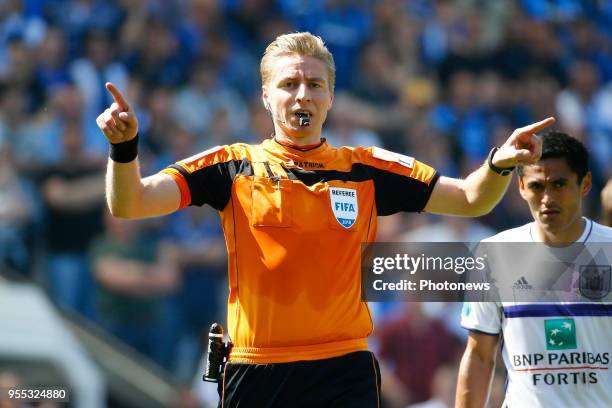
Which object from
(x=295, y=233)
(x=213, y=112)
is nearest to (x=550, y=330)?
(x=295, y=233)

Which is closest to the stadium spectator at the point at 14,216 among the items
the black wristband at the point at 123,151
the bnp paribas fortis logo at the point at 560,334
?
the black wristband at the point at 123,151

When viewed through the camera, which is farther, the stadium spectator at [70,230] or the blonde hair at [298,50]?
the stadium spectator at [70,230]

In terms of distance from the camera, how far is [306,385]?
4.84 metres

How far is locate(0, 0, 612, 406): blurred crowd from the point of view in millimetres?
10922

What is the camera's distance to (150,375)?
10992mm

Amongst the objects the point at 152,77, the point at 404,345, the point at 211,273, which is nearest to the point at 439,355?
the point at 404,345

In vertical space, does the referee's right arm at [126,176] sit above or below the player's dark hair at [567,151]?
below

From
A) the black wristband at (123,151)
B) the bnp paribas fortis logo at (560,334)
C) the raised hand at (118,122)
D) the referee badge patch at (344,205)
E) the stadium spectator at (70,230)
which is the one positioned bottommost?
the bnp paribas fortis logo at (560,334)

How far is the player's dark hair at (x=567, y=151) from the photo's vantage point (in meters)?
5.46

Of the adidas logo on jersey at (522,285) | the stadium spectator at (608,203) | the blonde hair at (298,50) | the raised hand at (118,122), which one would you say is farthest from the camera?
the stadium spectator at (608,203)

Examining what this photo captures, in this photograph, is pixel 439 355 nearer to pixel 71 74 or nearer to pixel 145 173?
pixel 145 173

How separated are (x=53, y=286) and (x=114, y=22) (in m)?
2.91

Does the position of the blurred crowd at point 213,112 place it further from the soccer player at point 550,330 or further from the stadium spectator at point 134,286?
the soccer player at point 550,330

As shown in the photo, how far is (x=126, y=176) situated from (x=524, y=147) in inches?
66.5
